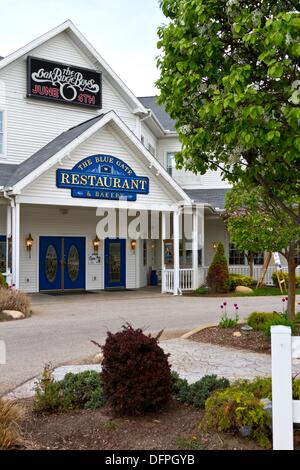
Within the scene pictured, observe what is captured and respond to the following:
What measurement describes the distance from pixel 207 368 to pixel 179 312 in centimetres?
710

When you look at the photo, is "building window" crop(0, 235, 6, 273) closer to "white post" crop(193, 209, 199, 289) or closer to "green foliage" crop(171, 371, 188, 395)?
"white post" crop(193, 209, 199, 289)

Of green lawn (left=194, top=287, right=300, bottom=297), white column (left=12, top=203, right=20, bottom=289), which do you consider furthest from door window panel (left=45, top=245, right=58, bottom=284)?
green lawn (left=194, top=287, right=300, bottom=297)

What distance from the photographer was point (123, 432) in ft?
16.3

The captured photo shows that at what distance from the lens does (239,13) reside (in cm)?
546

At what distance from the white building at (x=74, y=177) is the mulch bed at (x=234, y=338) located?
7833 millimetres

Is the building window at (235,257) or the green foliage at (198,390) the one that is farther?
the building window at (235,257)

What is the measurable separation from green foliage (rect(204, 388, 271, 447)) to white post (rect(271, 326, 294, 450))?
1.37ft

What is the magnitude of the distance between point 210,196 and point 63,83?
890 cm

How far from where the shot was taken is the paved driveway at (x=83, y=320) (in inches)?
349

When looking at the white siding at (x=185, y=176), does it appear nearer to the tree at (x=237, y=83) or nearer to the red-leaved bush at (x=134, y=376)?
the tree at (x=237, y=83)

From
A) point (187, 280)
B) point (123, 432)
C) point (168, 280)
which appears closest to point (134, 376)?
point (123, 432)

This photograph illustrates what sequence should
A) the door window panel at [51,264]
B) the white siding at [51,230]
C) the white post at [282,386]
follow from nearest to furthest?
the white post at [282,386]
the white siding at [51,230]
the door window panel at [51,264]

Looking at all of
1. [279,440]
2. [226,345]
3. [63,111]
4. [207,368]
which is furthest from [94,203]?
[279,440]

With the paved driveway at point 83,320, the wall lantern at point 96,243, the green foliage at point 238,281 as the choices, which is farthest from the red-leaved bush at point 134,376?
the green foliage at point 238,281
